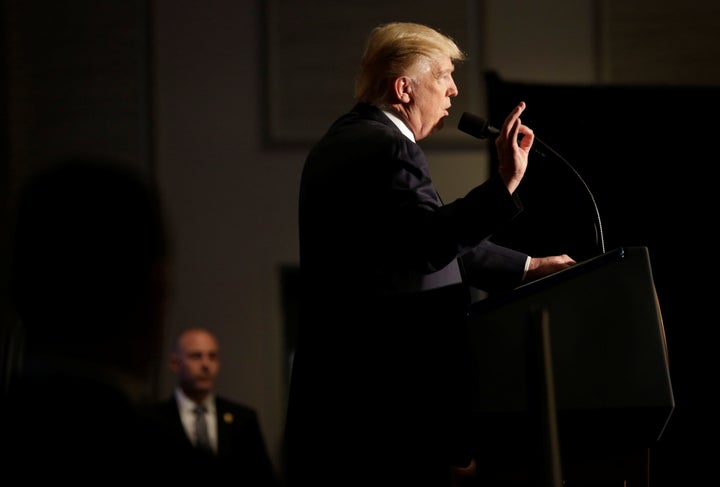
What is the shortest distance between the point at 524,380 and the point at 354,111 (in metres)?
0.78

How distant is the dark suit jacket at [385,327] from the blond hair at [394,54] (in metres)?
0.23

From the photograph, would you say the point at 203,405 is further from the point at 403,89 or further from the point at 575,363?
the point at 575,363

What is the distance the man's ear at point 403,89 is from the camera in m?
2.34

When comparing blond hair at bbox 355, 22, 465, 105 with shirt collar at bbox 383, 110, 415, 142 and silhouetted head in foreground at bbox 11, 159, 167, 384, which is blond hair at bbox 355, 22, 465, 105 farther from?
silhouetted head in foreground at bbox 11, 159, 167, 384

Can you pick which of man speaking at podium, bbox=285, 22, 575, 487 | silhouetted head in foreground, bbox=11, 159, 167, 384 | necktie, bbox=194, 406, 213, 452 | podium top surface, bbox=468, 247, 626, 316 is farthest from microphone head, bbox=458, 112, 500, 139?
necktie, bbox=194, 406, 213, 452

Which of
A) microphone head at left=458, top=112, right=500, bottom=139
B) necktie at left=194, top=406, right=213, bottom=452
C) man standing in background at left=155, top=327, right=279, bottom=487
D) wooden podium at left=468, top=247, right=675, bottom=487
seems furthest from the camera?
necktie at left=194, top=406, right=213, bottom=452

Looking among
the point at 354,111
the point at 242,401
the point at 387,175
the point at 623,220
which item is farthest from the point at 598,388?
the point at 242,401

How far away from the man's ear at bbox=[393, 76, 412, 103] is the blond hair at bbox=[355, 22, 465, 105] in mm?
12

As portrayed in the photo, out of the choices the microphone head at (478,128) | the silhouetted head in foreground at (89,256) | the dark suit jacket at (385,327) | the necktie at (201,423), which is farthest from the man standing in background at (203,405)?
the silhouetted head in foreground at (89,256)

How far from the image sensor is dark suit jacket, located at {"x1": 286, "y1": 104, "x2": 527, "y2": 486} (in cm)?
204

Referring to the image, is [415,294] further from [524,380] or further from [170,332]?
[170,332]

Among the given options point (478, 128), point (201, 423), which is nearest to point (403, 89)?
point (478, 128)

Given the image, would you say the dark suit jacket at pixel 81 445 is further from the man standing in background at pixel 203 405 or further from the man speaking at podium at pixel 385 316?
the man standing in background at pixel 203 405

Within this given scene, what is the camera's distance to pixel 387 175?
6.90 ft
